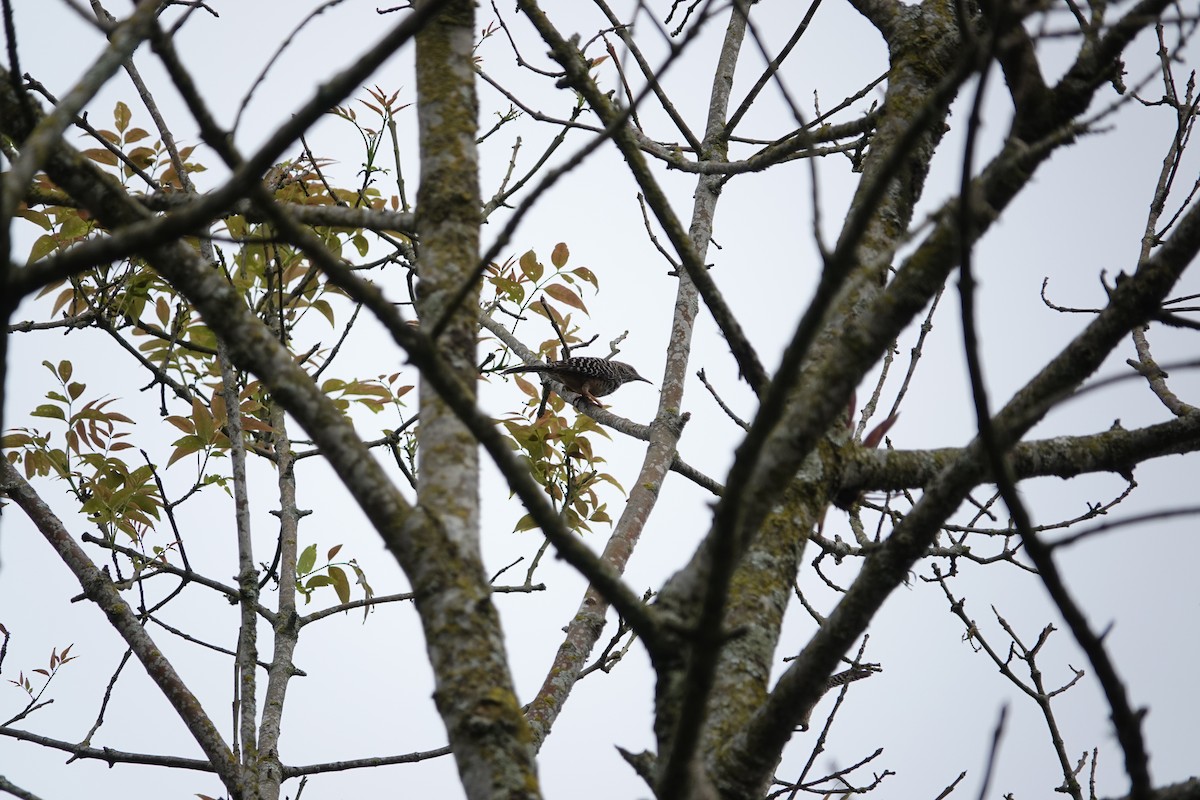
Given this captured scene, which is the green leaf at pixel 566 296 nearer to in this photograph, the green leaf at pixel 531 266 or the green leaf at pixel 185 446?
the green leaf at pixel 531 266

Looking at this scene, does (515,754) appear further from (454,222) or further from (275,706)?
(275,706)

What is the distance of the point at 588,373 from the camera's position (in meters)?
7.08

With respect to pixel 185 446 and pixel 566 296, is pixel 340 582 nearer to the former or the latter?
pixel 185 446

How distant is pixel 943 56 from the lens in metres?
2.53

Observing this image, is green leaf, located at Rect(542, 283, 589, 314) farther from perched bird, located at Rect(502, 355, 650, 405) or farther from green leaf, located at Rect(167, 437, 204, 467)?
green leaf, located at Rect(167, 437, 204, 467)

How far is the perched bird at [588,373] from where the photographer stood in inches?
204

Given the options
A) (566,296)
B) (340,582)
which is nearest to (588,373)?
(566,296)

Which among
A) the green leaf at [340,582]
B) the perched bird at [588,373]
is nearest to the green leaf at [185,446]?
the green leaf at [340,582]

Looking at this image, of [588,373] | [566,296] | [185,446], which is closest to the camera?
[185,446]

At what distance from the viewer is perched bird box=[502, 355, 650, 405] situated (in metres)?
5.19

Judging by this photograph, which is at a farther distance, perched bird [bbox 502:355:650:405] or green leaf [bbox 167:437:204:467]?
perched bird [bbox 502:355:650:405]

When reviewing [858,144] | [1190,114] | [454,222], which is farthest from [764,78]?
[454,222]

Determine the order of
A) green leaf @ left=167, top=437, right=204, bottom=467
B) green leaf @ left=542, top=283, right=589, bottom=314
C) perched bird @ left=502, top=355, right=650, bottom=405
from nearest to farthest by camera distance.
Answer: green leaf @ left=167, top=437, right=204, bottom=467, green leaf @ left=542, top=283, right=589, bottom=314, perched bird @ left=502, top=355, right=650, bottom=405

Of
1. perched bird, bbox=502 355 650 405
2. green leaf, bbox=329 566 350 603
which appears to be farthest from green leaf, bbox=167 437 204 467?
perched bird, bbox=502 355 650 405
